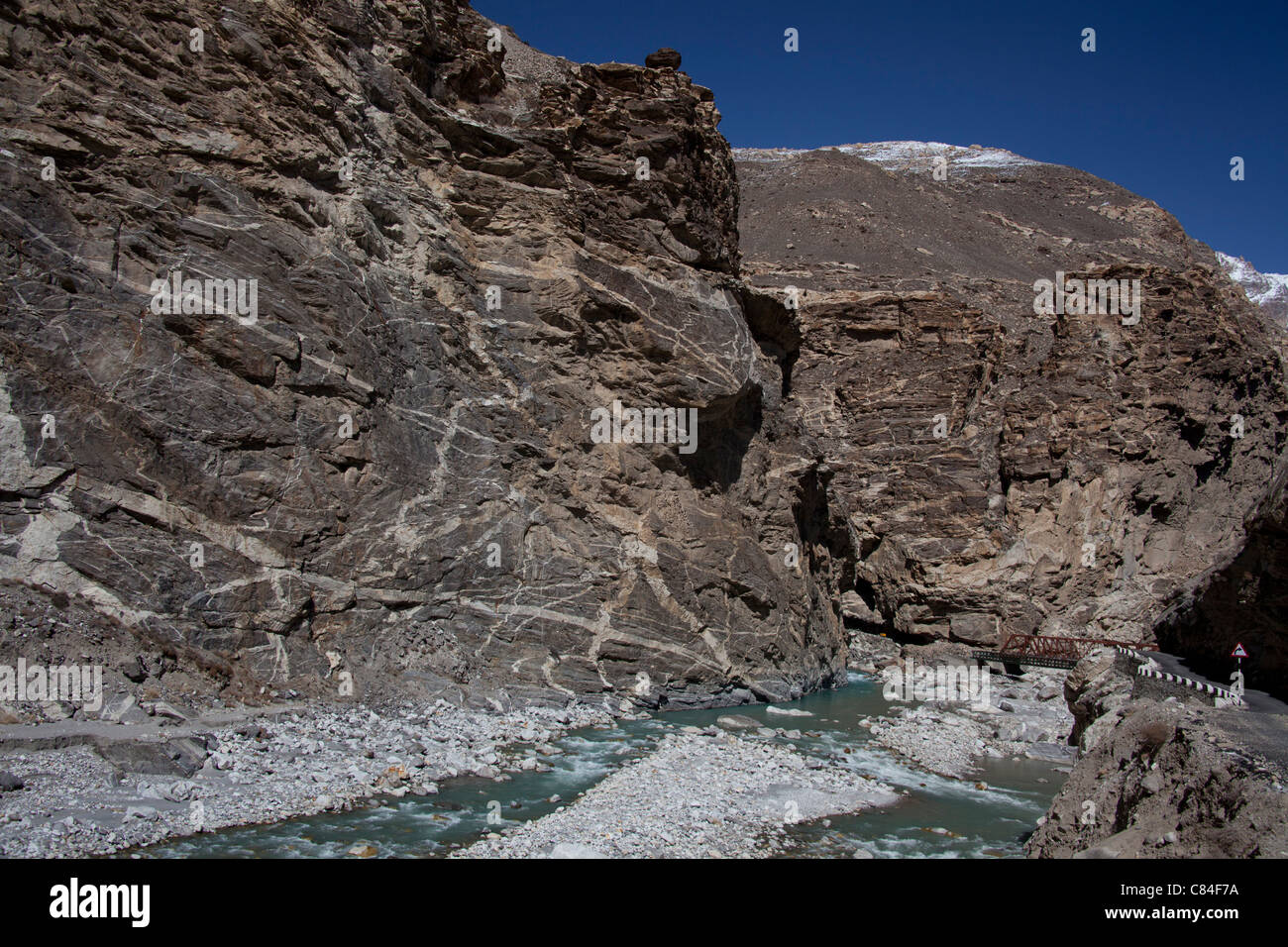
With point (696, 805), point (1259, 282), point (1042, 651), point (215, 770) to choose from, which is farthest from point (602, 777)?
point (1259, 282)

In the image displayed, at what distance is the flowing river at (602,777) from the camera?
25.3 ft

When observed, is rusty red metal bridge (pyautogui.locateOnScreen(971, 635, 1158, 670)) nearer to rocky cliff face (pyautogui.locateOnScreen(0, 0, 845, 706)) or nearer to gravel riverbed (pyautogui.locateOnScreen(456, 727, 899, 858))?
rocky cliff face (pyautogui.locateOnScreen(0, 0, 845, 706))

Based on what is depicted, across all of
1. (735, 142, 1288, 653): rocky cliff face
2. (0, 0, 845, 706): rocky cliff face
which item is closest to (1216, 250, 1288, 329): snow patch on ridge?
(735, 142, 1288, 653): rocky cliff face

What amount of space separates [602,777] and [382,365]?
8466mm

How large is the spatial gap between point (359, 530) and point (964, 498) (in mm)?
23594

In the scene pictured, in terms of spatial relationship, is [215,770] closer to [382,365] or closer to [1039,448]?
[382,365]

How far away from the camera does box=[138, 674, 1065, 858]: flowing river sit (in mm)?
7715

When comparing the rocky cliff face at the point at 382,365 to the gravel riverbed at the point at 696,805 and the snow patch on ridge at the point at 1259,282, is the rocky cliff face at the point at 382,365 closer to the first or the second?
the gravel riverbed at the point at 696,805

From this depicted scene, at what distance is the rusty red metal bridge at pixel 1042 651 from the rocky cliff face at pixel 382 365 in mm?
7624

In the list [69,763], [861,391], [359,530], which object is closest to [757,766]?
[359,530]

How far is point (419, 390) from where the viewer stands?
1568 centimetres

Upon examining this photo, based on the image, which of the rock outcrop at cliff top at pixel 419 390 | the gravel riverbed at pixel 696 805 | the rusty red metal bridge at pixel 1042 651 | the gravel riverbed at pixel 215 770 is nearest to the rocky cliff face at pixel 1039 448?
the rock outcrop at cliff top at pixel 419 390

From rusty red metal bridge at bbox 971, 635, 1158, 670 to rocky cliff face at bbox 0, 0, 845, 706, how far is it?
7624mm

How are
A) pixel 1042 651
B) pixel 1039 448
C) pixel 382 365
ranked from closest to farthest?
pixel 382 365, pixel 1042 651, pixel 1039 448
